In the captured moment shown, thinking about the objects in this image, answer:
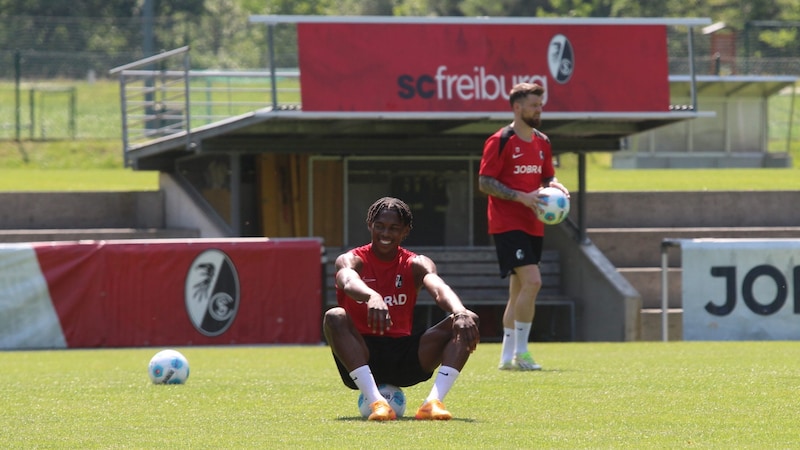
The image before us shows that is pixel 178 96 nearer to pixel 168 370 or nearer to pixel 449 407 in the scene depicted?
pixel 168 370

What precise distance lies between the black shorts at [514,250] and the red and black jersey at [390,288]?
3.25 metres

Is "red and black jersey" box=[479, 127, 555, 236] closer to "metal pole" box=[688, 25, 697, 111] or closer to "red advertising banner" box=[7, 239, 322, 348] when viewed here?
"red advertising banner" box=[7, 239, 322, 348]

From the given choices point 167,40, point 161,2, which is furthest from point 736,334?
point 161,2

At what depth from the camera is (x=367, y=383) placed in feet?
23.3

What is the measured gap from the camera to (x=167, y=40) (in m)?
50.8

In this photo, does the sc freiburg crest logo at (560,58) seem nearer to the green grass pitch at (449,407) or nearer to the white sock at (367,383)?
the green grass pitch at (449,407)

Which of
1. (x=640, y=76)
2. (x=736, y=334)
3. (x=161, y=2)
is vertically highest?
(x=161, y=2)

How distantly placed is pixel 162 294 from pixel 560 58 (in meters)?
6.44

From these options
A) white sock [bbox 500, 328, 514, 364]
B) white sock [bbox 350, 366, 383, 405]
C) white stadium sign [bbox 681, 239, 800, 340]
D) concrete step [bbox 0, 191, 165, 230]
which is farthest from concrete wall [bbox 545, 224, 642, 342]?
white sock [bbox 350, 366, 383, 405]

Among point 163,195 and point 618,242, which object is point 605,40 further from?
point 163,195

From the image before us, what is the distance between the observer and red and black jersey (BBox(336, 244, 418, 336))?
24.1 ft

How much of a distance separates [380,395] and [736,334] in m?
10.7

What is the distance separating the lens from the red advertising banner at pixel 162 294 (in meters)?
16.9

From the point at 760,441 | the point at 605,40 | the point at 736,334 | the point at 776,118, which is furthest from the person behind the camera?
the point at 776,118
